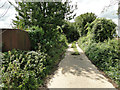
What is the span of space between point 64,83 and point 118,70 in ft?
7.12

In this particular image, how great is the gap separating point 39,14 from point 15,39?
259 cm

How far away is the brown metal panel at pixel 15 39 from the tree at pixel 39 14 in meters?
1.61

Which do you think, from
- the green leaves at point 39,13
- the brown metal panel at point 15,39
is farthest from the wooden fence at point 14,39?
the green leaves at point 39,13

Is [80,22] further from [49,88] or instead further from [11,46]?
[49,88]

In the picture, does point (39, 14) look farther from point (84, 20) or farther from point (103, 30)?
point (84, 20)

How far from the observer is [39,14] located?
617 centimetres

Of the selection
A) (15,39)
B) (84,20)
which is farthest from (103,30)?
(84,20)

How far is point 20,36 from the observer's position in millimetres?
4883

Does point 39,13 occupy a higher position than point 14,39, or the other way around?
point 39,13

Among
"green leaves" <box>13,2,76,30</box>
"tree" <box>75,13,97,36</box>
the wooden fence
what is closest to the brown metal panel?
the wooden fence

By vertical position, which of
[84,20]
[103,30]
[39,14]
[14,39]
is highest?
[84,20]

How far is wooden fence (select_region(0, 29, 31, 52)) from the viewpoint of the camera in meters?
4.19

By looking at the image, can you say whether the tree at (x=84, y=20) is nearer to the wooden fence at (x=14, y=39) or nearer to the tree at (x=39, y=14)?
the tree at (x=39, y=14)

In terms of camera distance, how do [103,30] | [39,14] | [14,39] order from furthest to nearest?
[103,30]
[39,14]
[14,39]
